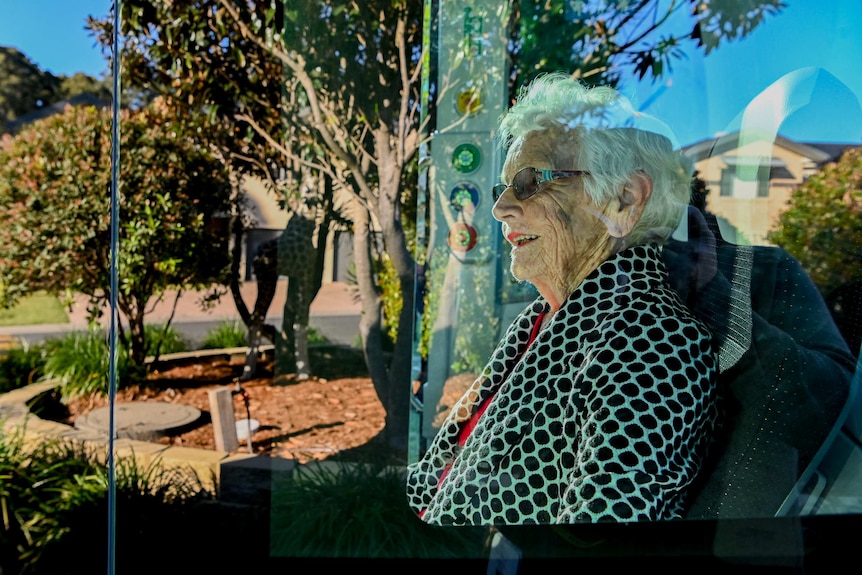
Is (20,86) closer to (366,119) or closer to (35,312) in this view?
(35,312)

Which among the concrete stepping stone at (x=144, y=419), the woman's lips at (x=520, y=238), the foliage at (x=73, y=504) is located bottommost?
the foliage at (x=73, y=504)

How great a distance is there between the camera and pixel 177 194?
4422mm

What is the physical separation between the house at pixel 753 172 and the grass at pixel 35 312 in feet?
13.9

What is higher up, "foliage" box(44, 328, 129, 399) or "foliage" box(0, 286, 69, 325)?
"foliage" box(0, 286, 69, 325)

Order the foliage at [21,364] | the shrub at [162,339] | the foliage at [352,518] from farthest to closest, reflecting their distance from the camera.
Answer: the foliage at [21,364]
the shrub at [162,339]
the foliage at [352,518]

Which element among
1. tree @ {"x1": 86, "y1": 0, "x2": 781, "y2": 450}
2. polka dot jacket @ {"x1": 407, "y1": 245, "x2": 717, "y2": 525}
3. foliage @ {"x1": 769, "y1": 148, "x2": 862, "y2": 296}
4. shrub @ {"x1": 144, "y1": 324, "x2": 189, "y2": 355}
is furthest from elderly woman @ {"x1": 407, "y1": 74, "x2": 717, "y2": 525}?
shrub @ {"x1": 144, "y1": 324, "x2": 189, "y2": 355}

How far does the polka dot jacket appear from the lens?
1146 millimetres

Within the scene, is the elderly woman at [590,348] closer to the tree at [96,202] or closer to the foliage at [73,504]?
the foliage at [73,504]

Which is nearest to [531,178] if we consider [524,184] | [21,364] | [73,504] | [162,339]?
[524,184]

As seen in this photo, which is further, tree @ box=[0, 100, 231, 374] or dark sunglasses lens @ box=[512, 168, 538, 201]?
tree @ box=[0, 100, 231, 374]

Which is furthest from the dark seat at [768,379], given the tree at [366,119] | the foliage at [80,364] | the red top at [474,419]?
the foliage at [80,364]

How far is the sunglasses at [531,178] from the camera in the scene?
127 centimetres

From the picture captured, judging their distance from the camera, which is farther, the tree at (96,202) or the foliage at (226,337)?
the tree at (96,202)

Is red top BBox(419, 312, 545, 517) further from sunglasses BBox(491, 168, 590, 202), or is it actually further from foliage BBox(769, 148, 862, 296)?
foliage BBox(769, 148, 862, 296)
